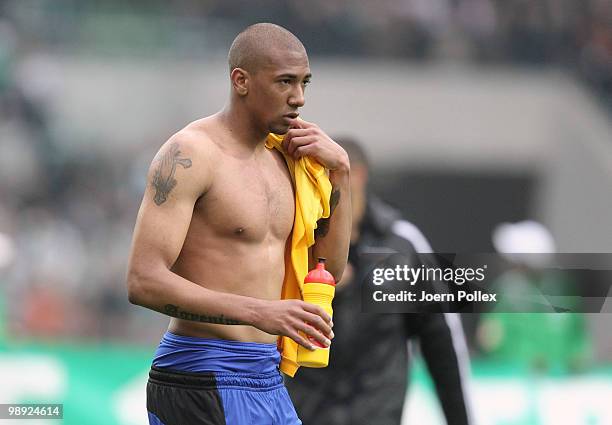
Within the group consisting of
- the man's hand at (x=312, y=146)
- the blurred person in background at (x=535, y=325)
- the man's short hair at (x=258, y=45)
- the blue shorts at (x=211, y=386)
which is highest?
the blurred person in background at (x=535, y=325)

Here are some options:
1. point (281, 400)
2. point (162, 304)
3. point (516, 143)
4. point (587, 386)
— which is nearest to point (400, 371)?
point (281, 400)

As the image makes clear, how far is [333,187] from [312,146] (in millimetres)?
197

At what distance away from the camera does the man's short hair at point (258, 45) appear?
13.1 feet

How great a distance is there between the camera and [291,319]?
3.74 metres

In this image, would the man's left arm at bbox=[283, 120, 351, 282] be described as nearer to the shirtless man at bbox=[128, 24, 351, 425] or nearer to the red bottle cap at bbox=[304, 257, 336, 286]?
the shirtless man at bbox=[128, 24, 351, 425]

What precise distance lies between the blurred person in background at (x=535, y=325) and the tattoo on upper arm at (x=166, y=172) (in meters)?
3.62

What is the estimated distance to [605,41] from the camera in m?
16.3

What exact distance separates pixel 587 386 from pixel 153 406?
4.78m

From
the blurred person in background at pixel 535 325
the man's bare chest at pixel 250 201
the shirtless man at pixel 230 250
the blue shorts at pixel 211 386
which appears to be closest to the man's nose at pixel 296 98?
the shirtless man at pixel 230 250

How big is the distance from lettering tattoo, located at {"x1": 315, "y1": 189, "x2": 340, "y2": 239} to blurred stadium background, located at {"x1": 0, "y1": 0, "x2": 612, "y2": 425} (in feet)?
28.8

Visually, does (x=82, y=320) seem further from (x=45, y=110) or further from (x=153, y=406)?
(x=153, y=406)

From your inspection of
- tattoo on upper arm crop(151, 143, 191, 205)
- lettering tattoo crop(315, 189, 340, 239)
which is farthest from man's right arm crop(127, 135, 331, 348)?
lettering tattoo crop(315, 189, 340, 239)

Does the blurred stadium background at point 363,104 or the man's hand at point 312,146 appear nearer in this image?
the man's hand at point 312,146

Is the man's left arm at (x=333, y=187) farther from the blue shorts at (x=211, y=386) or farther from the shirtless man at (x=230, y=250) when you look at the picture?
the blue shorts at (x=211, y=386)
